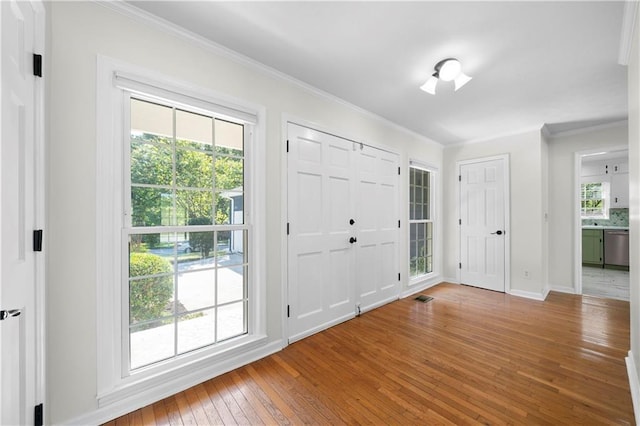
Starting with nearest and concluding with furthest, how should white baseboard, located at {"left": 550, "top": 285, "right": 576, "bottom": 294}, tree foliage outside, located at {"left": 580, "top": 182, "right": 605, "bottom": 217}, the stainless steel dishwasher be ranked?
white baseboard, located at {"left": 550, "top": 285, "right": 576, "bottom": 294} < the stainless steel dishwasher < tree foliage outside, located at {"left": 580, "top": 182, "right": 605, "bottom": 217}

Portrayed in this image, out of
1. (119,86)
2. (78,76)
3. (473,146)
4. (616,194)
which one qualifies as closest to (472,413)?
(119,86)

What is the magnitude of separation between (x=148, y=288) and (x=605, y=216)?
8956 mm

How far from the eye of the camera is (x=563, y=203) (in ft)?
13.6

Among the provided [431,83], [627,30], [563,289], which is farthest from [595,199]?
[431,83]

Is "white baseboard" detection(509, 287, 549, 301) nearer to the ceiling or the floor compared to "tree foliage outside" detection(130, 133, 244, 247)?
nearer to the floor

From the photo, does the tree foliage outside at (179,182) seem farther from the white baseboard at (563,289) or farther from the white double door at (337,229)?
the white baseboard at (563,289)

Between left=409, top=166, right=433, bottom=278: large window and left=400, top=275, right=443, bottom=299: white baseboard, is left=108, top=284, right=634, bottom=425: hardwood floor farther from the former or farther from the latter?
left=409, top=166, right=433, bottom=278: large window

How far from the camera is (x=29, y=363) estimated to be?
4.02 ft

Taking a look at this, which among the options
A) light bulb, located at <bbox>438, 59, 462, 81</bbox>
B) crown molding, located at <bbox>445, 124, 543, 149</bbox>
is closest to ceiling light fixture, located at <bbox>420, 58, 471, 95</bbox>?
light bulb, located at <bbox>438, 59, 462, 81</bbox>

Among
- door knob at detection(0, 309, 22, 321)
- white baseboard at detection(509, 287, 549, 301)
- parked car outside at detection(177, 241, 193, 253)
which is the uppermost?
parked car outside at detection(177, 241, 193, 253)

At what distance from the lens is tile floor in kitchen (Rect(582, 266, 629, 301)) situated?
13.3 ft

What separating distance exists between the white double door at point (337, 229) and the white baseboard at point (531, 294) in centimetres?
192

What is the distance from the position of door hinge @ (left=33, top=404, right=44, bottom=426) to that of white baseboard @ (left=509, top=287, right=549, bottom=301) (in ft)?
17.1

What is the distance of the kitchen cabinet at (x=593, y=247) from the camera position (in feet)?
19.1
